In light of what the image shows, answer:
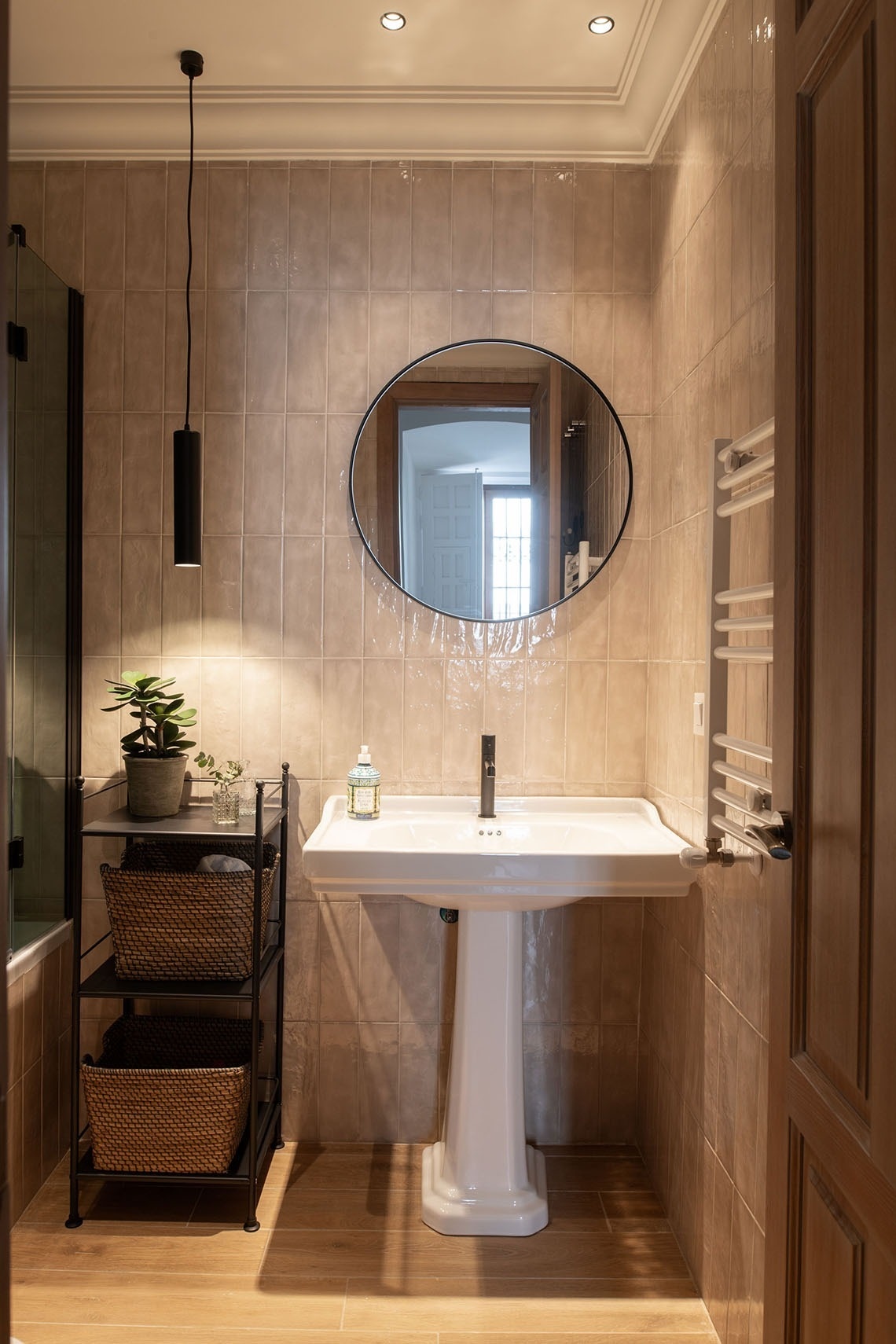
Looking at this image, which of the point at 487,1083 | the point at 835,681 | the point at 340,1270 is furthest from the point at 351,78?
the point at 340,1270

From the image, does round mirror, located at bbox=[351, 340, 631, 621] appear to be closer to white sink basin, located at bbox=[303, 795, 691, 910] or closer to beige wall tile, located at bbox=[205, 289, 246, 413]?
beige wall tile, located at bbox=[205, 289, 246, 413]

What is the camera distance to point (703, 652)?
197cm

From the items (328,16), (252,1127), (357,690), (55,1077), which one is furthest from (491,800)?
(328,16)

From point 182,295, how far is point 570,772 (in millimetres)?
1587

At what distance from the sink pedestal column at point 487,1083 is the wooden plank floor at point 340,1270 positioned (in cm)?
9

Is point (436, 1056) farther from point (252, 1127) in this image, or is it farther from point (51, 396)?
point (51, 396)

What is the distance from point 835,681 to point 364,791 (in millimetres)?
1512

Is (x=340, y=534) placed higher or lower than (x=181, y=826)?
higher

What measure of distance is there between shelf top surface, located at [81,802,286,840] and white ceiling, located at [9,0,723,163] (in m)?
1.67

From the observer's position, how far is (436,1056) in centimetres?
249

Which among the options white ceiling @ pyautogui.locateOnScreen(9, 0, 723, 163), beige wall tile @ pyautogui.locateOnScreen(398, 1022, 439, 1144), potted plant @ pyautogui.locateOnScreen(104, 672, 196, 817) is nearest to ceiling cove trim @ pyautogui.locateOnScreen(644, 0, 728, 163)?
white ceiling @ pyautogui.locateOnScreen(9, 0, 723, 163)

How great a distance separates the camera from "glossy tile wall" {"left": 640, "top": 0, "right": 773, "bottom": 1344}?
5.32 feet

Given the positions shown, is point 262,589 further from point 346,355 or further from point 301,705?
point 346,355

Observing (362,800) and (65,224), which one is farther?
(65,224)
